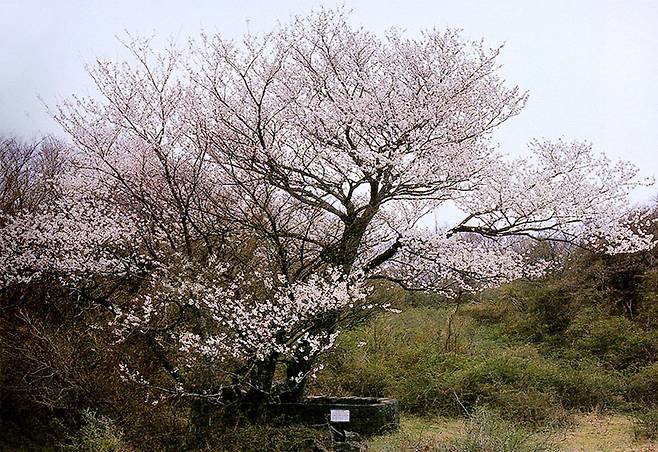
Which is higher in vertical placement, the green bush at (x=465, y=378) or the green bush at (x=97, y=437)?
the green bush at (x=465, y=378)

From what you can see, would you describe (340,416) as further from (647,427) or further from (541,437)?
(647,427)

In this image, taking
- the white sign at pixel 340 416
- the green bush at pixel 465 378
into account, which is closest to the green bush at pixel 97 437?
the white sign at pixel 340 416

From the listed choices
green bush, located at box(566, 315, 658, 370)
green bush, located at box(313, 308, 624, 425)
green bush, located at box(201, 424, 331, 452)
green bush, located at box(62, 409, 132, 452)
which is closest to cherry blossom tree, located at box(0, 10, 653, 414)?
green bush, located at box(201, 424, 331, 452)

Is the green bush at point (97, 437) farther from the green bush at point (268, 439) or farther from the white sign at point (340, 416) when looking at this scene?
the white sign at point (340, 416)

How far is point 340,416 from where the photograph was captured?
5078 millimetres

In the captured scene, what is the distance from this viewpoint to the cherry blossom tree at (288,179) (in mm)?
5512

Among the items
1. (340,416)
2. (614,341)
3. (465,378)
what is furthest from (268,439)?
(614,341)

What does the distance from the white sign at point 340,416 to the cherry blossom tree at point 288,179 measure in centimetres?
54

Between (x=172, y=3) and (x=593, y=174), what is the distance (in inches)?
166

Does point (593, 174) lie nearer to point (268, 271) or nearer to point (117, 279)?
point (268, 271)

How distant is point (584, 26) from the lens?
5809 mm

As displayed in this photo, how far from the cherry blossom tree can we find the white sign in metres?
0.54

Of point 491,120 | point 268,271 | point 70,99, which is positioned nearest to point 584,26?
point 491,120

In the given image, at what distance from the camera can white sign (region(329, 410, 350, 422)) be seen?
507 cm
